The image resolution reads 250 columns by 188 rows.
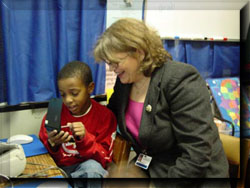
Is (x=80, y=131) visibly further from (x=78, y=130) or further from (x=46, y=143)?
(x=46, y=143)

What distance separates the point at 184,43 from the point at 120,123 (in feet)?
1.31

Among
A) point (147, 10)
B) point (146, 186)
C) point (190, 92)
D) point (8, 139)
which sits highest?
point (147, 10)

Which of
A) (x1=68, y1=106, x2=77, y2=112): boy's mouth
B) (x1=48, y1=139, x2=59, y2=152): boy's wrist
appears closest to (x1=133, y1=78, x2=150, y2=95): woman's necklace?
(x1=68, y1=106, x2=77, y2=112): boy's mouth

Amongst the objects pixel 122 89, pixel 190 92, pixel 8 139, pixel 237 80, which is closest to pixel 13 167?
pixel 8 139

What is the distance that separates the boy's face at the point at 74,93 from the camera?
0.68 m

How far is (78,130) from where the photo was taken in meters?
0.69

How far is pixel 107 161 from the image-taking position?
2.54ft

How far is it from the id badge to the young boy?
0.11 meters

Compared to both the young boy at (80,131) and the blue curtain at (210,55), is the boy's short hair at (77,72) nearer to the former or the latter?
the young boy at (80,131)

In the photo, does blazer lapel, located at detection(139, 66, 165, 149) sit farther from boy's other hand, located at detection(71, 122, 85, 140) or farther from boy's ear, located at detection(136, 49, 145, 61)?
boy's other hand, located at detection(71, 122, 85, 140)

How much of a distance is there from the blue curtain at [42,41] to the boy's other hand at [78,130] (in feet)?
0.43

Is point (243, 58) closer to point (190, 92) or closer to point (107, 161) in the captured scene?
point (190, 92)

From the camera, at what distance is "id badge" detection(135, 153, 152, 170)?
749 mm

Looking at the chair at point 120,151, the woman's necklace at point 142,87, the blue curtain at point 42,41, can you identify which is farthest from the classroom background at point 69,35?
the chair at point 120,151
